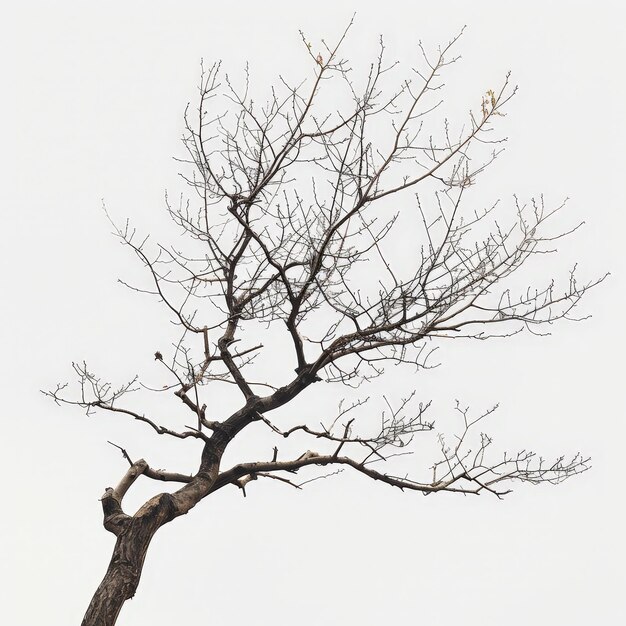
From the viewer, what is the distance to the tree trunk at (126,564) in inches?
242

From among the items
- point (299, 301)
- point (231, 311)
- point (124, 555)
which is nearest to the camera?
point (124, 555)

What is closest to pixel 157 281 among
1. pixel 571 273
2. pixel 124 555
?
pixel 124 555

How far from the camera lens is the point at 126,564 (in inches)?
247

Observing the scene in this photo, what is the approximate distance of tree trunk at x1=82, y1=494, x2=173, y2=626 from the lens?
20.1 feet

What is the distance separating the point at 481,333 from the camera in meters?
6.62

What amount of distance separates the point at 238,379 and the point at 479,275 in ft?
5.71

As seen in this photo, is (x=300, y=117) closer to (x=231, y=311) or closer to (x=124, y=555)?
(x=231, y=311)

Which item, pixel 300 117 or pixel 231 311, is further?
pixel 231 311

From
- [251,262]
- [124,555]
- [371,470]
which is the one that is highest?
[251,262]

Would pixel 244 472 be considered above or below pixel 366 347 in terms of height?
below

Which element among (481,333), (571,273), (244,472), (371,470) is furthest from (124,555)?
(571,273)

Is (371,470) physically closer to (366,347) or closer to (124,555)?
(366,347)

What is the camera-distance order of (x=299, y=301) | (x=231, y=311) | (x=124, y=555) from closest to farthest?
(x=124, y=555) < (x=299, y=301) < (x=231, y=311)

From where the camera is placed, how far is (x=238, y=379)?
7121 mm
